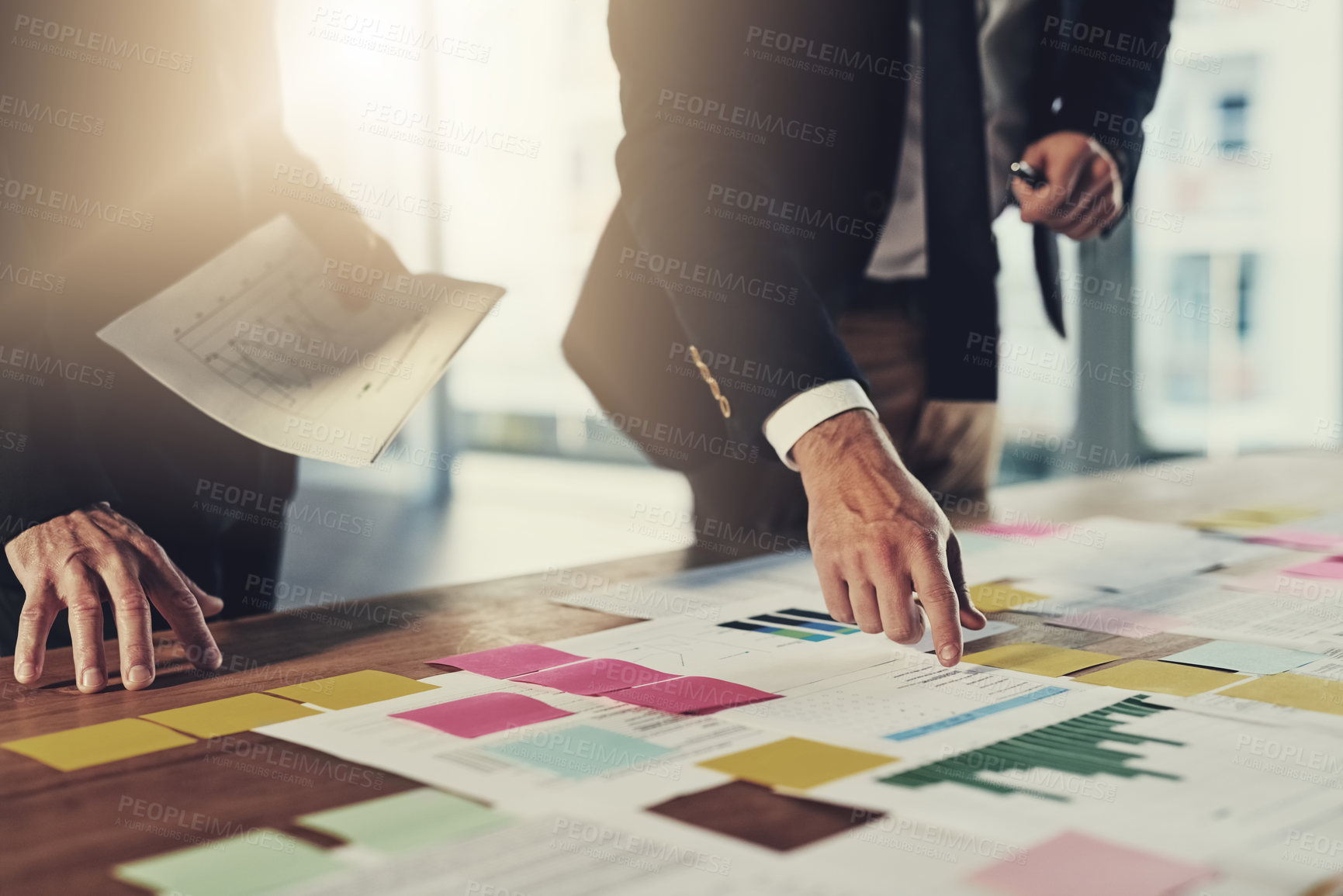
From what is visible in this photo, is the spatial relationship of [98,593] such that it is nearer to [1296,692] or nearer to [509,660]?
[509,660]

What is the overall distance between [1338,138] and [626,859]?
15.8ft

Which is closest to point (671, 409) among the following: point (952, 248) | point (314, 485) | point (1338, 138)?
point (952, 248)

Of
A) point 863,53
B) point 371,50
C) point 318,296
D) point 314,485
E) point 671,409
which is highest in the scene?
point 371,50

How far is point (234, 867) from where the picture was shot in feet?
1.63

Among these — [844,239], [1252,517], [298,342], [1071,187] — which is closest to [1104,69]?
[1071,187]

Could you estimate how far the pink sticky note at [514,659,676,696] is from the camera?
78 centimetres

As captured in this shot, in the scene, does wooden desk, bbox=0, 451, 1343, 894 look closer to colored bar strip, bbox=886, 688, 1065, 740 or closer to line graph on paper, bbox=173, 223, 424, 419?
colored bar strip, bbox=886, 688, 1065, 740

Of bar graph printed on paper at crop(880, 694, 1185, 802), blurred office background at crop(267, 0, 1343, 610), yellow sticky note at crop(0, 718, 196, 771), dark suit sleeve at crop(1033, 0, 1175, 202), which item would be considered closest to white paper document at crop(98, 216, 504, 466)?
yellow sticky note at crop(0, 718, 196, 771)

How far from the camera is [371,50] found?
2938mm

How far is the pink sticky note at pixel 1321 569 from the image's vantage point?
1.17m

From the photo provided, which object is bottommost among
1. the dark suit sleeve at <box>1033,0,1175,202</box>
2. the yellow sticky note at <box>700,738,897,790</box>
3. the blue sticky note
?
the blue sticky note

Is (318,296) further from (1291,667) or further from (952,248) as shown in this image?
(1291,667)

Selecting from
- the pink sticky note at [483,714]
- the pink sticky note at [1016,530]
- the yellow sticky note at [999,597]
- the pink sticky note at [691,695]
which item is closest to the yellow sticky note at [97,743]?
the pink sticky note at [483,714]

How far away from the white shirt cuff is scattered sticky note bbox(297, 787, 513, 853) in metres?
0.56
